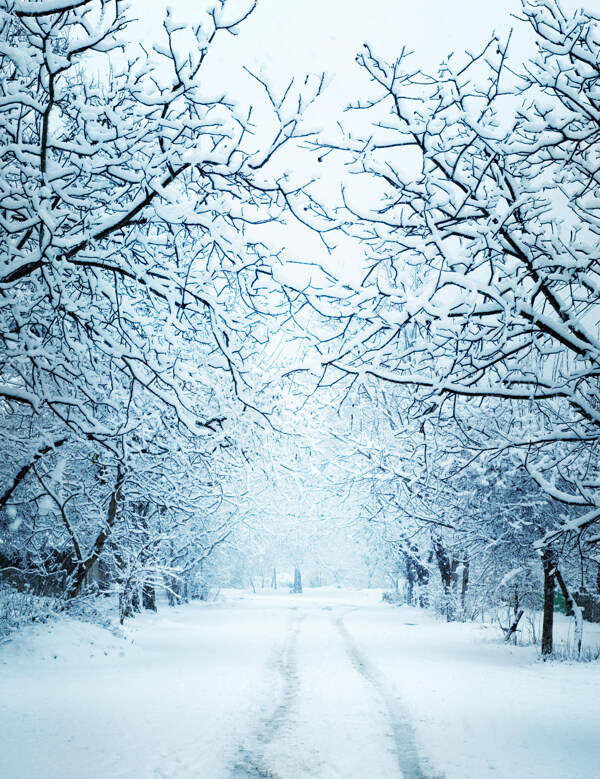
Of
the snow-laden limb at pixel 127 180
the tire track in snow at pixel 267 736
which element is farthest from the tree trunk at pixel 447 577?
the snow-laden limb at pixel 127 180

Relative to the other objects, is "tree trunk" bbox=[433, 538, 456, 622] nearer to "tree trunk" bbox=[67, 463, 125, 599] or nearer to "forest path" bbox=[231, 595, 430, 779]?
"forest path" bbox=[231, 595, 430, 779]

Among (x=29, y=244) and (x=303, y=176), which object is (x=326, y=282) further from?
(x=29, y=244)

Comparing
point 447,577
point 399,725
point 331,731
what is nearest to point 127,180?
point 331,731

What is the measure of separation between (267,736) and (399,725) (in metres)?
1.62

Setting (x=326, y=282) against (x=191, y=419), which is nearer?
(x=191, y=419)

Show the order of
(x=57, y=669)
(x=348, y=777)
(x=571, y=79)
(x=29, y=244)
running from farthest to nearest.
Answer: (x=57, y=669) < (x=29, y=244) < (x=571, y=79) < (x=348, y=777)

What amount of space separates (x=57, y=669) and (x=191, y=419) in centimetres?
745

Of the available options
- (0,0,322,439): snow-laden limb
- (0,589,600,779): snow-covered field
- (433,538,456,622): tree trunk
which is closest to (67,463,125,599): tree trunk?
(0,589,600,779): snow-covered field

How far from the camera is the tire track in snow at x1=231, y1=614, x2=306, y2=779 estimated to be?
5.29m

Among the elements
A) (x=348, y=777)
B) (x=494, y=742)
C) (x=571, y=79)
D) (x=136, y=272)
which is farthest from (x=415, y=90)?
(x=494, y=742)

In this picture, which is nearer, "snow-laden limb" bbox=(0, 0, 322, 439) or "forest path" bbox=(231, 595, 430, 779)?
"snow-laden limb" bbox=(0, 0, 322, 439)

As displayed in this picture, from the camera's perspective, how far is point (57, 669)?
10.6 m

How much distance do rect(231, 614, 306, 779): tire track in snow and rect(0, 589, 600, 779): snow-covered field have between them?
0.02 m

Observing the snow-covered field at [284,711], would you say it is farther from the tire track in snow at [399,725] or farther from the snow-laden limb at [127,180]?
the snow-laden limb at [127,180]
